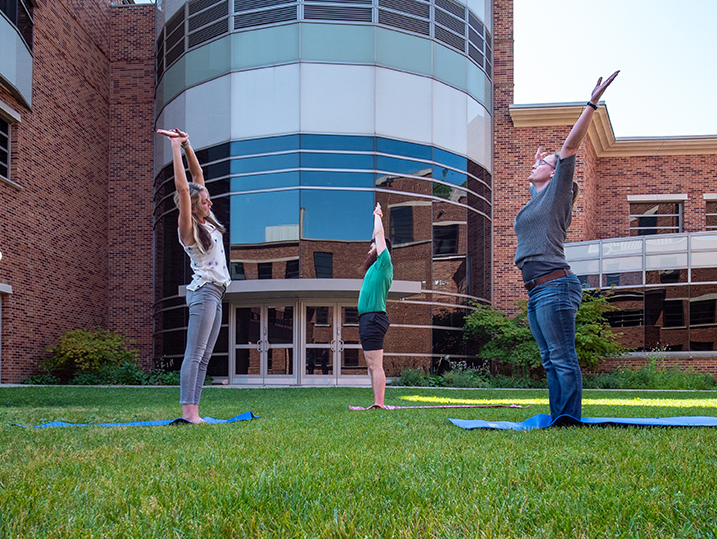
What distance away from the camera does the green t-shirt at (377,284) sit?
6672 mm

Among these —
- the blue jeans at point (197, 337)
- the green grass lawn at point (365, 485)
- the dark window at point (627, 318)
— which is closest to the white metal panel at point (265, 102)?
the dark window at point (627, 318)

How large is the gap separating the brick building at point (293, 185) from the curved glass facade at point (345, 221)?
60 millimetres

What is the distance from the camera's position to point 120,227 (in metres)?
20.9

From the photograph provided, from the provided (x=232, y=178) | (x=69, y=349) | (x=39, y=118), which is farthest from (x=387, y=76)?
(x=69, y=349)

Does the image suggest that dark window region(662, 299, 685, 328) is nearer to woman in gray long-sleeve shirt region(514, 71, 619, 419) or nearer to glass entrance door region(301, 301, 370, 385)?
glass entrance door region(301, 301, 370, 385)

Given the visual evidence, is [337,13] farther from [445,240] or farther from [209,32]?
[445,240]

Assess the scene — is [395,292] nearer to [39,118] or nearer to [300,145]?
[300,145]

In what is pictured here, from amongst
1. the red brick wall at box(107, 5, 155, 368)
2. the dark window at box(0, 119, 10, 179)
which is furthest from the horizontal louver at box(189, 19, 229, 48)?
the dark window at box(0, 119, 10, 179)

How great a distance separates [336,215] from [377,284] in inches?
412

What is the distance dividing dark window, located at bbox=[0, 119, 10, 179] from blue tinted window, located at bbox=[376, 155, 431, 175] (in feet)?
31.8

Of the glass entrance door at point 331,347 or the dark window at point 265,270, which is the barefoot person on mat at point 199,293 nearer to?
the dark window at point 265,270

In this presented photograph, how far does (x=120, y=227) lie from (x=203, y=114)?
531 cm

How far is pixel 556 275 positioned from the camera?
447cm

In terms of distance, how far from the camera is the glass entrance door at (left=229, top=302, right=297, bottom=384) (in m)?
17.3
